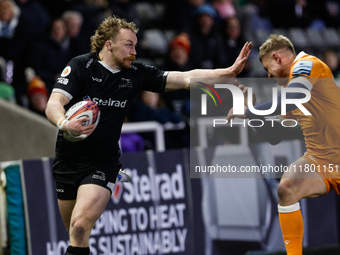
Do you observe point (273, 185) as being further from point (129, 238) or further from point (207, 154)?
point (129, 238)

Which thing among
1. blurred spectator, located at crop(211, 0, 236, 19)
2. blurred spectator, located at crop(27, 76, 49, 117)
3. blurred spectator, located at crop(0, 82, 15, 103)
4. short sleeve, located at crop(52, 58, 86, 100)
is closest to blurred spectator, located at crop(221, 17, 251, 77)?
blurred spectator, located at crop(211, 0, 236, 19)

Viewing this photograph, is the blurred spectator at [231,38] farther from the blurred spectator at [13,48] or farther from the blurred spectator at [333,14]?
the blurred spectator at [333,14]

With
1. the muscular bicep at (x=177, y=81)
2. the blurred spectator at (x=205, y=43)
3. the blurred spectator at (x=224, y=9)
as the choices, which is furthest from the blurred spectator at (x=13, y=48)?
the blurred spectator at (x=224, y=9)

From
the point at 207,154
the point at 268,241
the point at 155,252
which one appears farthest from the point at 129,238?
the point at 268,241

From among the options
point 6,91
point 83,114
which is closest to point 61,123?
point 83,114

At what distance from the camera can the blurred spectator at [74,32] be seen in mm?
9086

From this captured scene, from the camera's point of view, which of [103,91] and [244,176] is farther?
[244,176]

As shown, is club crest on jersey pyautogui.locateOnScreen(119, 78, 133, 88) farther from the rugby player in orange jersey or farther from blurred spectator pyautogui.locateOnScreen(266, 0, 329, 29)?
blurred spectator pyautogui.locateOnScreen(266, 0, 329, 29)

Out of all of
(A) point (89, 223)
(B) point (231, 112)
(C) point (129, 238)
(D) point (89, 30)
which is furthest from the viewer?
(D) point (89, 30)

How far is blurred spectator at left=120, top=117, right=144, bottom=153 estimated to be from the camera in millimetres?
7754

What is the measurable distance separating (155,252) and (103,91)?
9.55 ft

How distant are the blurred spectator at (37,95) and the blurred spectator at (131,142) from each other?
52.7 inches

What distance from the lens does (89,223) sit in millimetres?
4477

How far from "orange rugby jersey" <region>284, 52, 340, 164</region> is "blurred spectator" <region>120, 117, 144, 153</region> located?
10.8 ft
